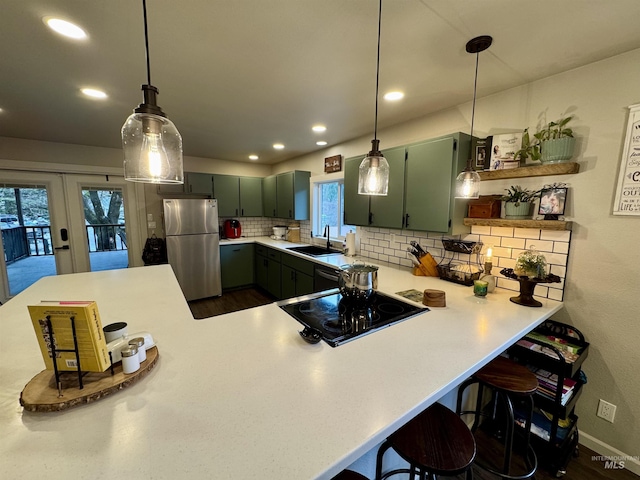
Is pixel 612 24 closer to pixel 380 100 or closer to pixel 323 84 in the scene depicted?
pixel 380 100

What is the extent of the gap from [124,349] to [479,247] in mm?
2248

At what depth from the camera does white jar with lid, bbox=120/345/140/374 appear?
33.4 inches

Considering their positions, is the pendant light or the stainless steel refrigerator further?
the stainless steel refrigerator

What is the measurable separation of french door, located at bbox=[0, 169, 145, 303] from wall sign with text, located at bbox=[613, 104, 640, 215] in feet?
17.1

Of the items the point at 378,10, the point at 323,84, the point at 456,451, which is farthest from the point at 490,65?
the point at 456,451

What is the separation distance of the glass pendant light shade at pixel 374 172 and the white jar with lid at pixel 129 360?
123 centimetres

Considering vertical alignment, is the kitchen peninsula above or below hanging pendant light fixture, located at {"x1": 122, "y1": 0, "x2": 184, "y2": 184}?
below

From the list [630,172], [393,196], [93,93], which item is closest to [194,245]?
[93,93]

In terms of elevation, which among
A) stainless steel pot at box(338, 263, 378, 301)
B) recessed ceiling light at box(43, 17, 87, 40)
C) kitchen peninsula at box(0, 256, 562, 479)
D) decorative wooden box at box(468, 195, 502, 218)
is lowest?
kitchen peninsula at box(0, 256, 562, 479)

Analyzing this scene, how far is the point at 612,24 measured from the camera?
1215 millimetres

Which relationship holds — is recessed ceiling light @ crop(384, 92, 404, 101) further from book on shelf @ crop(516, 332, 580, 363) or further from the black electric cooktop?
book on shelf @ crop(516, 332, 580, 363)

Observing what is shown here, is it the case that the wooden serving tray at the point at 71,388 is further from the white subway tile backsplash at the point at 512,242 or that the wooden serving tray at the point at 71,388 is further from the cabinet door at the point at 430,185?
the white subway tile backsplash at the point at 512,242

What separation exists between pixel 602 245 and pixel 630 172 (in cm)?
42

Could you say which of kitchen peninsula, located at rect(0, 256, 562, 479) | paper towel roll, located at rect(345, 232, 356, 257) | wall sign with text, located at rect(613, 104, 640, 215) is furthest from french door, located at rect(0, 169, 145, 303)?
wall sign with text, located at rect(613, 104, 640, 215)
